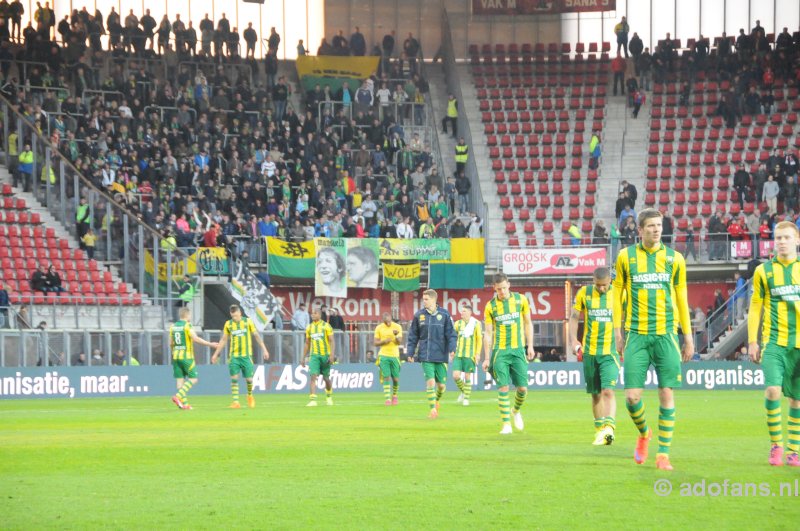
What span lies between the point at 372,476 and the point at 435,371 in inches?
451

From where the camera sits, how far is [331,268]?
4388 centimetres

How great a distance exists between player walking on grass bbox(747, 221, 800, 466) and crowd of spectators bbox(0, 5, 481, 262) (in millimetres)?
28249

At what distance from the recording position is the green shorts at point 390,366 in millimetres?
28203

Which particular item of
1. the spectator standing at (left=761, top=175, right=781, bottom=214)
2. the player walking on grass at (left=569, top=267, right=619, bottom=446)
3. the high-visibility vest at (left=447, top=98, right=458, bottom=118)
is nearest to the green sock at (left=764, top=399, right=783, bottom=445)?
the player walking on grass at (left=569, top=267, right=619, bottom=446)

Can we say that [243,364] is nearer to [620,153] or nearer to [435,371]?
[435,371]

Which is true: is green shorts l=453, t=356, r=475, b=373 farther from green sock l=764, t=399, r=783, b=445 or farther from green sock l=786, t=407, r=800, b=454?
green sock l=786, t=407, r=800, b=454

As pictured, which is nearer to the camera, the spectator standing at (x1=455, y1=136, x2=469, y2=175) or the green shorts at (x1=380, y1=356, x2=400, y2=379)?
the green shorts at (x1=380, y1=356, x2=400, y2=379)

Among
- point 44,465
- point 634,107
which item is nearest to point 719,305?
point 634,107

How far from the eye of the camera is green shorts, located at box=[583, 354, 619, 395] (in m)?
15.7

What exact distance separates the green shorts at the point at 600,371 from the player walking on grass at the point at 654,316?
11.3ft

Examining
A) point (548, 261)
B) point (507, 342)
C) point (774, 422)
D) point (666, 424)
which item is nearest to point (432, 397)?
point (507, 342)

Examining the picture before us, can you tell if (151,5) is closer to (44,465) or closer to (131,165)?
(131,165)

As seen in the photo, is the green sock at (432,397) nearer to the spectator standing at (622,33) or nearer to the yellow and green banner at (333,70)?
the yellow and green banner at (333,70)

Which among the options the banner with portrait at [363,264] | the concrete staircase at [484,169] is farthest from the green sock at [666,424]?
the concrete staircase at [484,169]
